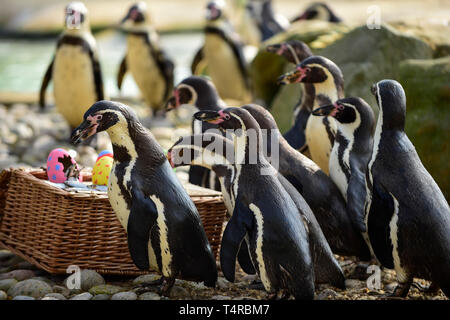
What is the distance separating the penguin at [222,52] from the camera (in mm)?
8617

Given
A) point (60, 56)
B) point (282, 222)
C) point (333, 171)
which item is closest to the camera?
point (282, 222)

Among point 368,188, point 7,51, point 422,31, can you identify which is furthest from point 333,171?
point 7,51

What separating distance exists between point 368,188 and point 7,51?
1309 cm

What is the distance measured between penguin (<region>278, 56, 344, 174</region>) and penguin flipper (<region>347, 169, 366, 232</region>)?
746mm

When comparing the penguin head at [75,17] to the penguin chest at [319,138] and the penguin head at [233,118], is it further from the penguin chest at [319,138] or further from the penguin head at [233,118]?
the penguin head at [233,118]

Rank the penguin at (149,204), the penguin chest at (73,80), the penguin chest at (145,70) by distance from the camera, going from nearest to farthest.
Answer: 1. the penguin at (149,204)
2. the penguin chest at (73,80)
3. the penguin chest at (145,70)

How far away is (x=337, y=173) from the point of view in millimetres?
3873

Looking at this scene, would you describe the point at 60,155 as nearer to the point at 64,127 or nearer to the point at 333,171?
the point at 333,171

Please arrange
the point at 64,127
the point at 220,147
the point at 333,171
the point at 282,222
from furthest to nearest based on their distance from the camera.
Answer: the point at 64,127 → the point at 333,171 → the point at 220,147 → the point at 282,222

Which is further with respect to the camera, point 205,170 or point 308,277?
point 205,170

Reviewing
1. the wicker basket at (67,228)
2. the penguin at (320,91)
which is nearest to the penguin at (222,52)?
the penguin at (320,91)

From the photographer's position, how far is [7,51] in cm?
1495

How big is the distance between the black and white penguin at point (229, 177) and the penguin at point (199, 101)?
0.74 m

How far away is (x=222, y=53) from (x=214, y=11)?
54 cm
